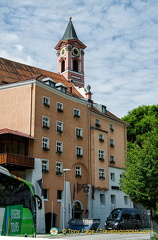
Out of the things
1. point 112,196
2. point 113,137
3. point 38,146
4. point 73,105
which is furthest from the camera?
point 113,137

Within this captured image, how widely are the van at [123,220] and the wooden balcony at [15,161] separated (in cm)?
1058

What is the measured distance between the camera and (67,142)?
42469 mm

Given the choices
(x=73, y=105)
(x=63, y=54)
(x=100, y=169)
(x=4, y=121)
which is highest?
(x=63, y=54)

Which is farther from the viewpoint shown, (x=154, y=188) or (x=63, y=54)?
(x=63, y=54)

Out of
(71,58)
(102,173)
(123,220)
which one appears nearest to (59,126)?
(102,173)

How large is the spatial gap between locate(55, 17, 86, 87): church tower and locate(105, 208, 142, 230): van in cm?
2633

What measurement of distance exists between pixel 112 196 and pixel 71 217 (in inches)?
380

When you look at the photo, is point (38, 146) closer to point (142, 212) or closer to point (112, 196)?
point (112, 196)

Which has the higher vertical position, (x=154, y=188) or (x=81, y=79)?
(x=81, y=79)

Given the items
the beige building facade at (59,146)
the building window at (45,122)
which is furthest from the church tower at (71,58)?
the building window at (45,122)

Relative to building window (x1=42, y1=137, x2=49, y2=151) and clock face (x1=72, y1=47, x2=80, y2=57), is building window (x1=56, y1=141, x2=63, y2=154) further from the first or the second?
clock face (x1=72, y1=47, x2=80, y2=57)

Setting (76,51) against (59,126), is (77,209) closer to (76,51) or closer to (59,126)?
(59,126)

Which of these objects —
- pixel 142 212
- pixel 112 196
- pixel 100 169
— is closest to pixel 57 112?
pixel 100 169

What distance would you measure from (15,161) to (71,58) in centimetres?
3150
